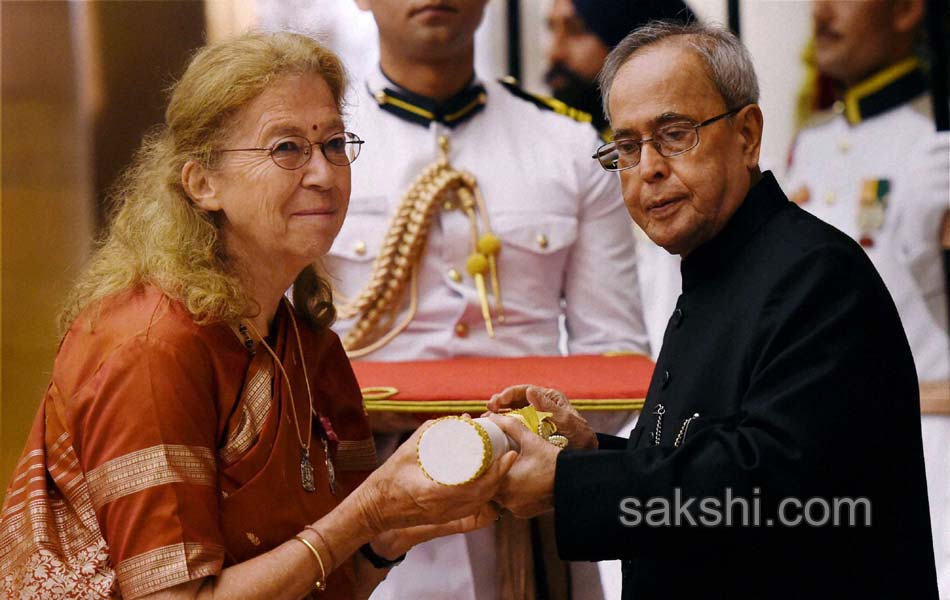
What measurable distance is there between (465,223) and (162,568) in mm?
1585

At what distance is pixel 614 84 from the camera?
1.97 meters

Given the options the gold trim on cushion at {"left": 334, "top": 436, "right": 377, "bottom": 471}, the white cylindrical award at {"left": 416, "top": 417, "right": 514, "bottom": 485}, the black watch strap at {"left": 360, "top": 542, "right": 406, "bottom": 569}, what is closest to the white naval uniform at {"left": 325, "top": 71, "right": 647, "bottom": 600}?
the gold trim on cushion at {"left": 334, "top": 436, "right": 377, "bottom": 471}

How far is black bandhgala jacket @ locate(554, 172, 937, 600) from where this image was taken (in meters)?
1.64

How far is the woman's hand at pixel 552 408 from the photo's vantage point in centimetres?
215

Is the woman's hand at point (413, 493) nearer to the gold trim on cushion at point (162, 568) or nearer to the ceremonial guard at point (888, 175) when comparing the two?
the gold trim on cushion at point (162, 568)

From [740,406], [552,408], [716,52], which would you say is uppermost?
[716,52]

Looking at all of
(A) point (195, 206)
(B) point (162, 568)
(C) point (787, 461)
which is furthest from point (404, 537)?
(C) point (787, 461)

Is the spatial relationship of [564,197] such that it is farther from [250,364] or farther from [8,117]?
[8,117]

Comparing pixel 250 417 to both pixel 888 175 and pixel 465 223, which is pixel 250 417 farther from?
pixel 888 175

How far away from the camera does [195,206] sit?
6.58 feet

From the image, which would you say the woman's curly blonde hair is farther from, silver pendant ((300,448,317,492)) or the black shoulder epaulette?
the black shoulder epaulette

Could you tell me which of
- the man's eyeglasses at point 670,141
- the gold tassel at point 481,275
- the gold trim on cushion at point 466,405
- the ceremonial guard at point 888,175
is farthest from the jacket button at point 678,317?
the ceremonial guard at point 888,175

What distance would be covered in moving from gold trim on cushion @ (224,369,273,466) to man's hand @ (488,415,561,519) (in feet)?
1.22

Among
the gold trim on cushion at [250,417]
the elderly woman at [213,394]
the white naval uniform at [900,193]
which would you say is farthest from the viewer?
the white naval uniform at [900,193]
